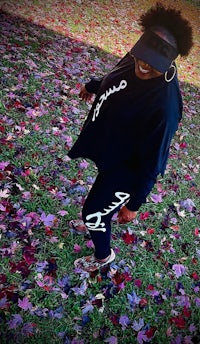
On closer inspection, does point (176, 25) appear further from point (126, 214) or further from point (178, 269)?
point (178, 269)

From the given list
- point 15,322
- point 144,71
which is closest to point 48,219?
point 15,322

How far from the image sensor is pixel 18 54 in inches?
221

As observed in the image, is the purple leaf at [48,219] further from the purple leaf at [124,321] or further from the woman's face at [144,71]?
the woman's face at [144,71]

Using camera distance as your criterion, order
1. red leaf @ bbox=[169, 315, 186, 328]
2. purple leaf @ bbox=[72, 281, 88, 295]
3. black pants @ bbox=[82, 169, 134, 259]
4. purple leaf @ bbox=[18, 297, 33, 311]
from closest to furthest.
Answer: black pants @ bbox=[82, 169, 134, 259], purple leaf @ bbox=[18, 297, 33, 311], purple leaf @ bbox=[72, 281, 88, 295], red leaf @ bbox=[169, 315, 186, 328]

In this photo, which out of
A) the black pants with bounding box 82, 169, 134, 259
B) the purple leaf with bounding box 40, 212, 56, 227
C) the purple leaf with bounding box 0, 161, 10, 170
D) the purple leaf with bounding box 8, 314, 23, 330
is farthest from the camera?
the purple leaf with bounding box 0, 161, 10, 170

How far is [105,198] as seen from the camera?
2160 millimetres

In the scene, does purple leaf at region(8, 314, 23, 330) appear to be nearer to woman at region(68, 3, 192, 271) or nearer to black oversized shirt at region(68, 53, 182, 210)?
woman at region(68, 3, 192, 271)

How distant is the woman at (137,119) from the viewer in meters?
1.72

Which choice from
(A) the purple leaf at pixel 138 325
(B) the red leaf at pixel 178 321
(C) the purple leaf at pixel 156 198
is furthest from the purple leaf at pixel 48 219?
(B) the red leaf at pixel 178 321

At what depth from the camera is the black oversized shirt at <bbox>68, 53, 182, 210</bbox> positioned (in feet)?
5.72

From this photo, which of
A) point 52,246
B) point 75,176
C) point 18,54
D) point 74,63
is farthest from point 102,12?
point 52,246

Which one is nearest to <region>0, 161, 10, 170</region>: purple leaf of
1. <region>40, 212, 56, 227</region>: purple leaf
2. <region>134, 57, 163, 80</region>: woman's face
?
<region>40, 212, 56, 227</region>: purple leaf

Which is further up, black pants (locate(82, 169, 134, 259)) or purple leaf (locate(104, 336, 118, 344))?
black pants (locate(82, 169, 134, 259))

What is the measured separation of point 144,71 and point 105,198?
2.90ft
